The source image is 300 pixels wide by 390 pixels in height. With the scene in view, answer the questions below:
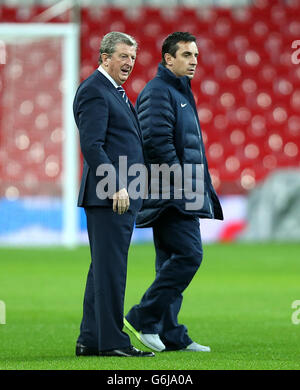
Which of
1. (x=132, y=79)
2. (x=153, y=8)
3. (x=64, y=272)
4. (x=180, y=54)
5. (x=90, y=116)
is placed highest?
(x=153, y=8)

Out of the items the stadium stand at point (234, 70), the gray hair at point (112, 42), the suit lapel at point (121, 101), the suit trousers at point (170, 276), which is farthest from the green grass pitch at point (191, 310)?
the stadium stand at point (234, 70)

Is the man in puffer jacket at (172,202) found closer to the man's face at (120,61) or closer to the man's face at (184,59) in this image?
the man's face at (184,59)

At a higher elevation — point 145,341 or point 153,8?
point 153,8

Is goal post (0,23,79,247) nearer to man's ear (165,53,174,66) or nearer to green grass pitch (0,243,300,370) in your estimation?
green grass pitch (0,243,300,370)

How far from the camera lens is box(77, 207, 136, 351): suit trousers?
13.9 ft

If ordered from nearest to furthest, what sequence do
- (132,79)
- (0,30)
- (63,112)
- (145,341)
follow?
(145,341) < (0,30) < (63,112) < (132,79)

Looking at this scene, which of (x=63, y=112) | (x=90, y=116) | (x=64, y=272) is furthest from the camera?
(x=63, y=112)

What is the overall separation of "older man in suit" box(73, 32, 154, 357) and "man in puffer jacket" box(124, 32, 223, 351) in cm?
32

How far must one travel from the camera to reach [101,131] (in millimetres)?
4180

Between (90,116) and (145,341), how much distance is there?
46.1 inches

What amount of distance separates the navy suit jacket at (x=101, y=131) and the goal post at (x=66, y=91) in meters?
9.03

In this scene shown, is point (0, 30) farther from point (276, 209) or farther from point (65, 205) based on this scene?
point (276, 209)
